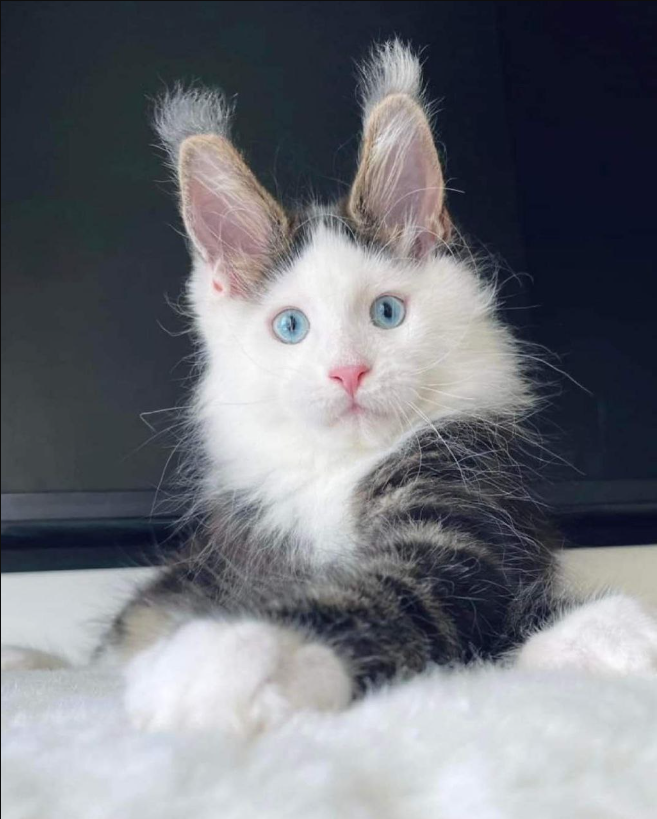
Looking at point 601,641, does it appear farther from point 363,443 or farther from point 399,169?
point 399,169

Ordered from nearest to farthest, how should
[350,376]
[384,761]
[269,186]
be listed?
[384,761] → [350,376] → [269,186]

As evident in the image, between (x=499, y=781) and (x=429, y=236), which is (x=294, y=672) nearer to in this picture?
(x=499, y=781)

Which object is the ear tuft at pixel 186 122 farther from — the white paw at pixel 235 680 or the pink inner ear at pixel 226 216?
the white paw at pixel 235 680

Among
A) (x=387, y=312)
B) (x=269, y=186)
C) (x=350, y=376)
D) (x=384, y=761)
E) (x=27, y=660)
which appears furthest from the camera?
(x=269, y=186)

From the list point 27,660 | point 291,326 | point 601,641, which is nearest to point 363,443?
point 291,326

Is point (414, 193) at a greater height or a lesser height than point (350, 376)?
greater

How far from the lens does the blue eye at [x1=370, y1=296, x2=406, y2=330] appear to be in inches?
43.4

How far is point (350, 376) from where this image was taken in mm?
1009

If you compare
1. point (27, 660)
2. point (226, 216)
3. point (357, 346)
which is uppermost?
point (226, 216)

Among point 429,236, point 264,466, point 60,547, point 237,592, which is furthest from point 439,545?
point 60,547

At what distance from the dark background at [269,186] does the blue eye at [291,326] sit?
2.00 ft

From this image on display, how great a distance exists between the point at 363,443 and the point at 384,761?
502 mm

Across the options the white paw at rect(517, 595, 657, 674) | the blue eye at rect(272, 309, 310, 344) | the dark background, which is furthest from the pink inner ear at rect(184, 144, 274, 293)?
the white paw at rect(517, 595, 657, 674)

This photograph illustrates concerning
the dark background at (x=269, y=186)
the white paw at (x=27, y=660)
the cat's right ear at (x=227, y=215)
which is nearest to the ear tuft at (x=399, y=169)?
the cat's right ear at (x=227, y=215)
